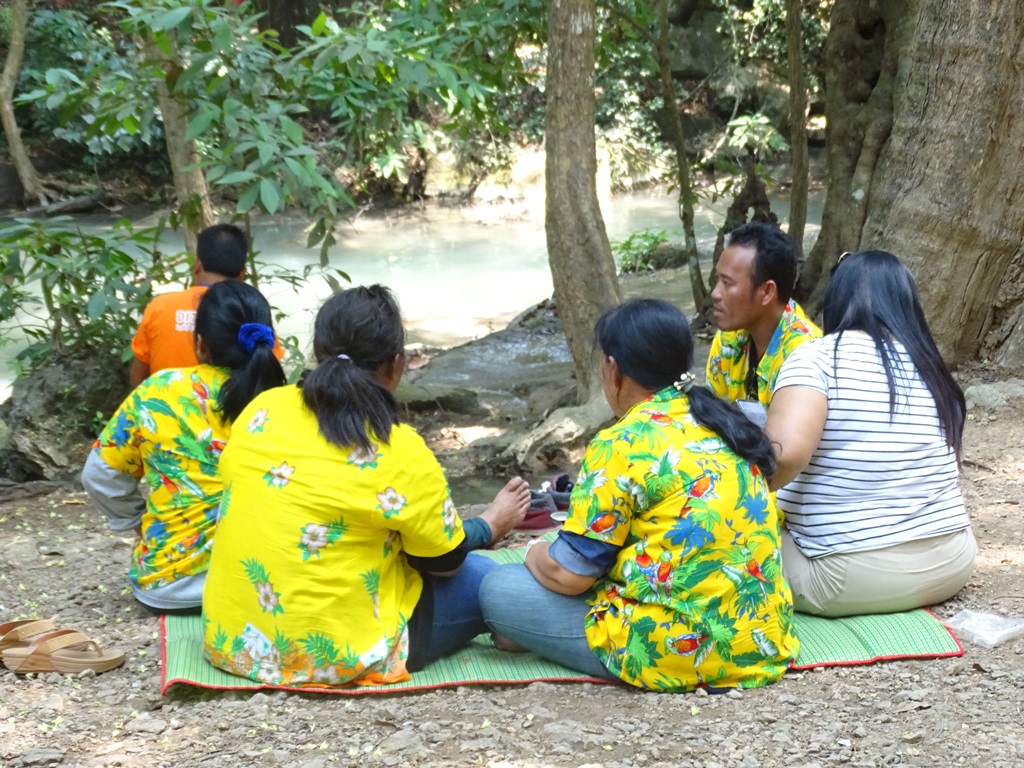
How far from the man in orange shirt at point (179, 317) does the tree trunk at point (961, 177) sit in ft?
9.33

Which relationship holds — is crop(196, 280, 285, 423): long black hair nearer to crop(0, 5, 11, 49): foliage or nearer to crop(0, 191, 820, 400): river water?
crop(0, 191, 820, 400): river water

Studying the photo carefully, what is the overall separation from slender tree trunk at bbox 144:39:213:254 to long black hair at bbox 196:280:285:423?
2.13 metres

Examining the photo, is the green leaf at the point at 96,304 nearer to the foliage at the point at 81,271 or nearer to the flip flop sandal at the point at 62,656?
the foliage at the point at 81,271

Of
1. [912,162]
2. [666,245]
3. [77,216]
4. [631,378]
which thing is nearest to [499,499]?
[631,378]

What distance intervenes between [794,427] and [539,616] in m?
0.76

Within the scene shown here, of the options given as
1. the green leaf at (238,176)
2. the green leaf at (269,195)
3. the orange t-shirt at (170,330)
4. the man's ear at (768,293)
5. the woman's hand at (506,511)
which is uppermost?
the green leaf at (238,176)

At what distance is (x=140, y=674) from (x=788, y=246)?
2118 millimetres

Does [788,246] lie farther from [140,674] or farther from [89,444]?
[89,444]

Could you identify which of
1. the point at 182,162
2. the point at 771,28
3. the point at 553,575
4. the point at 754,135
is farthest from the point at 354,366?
the point at 771,28

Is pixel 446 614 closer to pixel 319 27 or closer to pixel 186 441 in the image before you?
pixel 186 441

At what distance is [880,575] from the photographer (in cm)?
267

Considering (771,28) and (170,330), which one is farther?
(771,28)

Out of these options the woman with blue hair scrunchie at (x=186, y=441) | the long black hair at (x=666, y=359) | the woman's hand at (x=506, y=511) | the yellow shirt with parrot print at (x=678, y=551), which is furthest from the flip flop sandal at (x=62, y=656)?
the long black hair at (x=666, y=359)

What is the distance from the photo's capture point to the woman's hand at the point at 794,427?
8.24 ft
